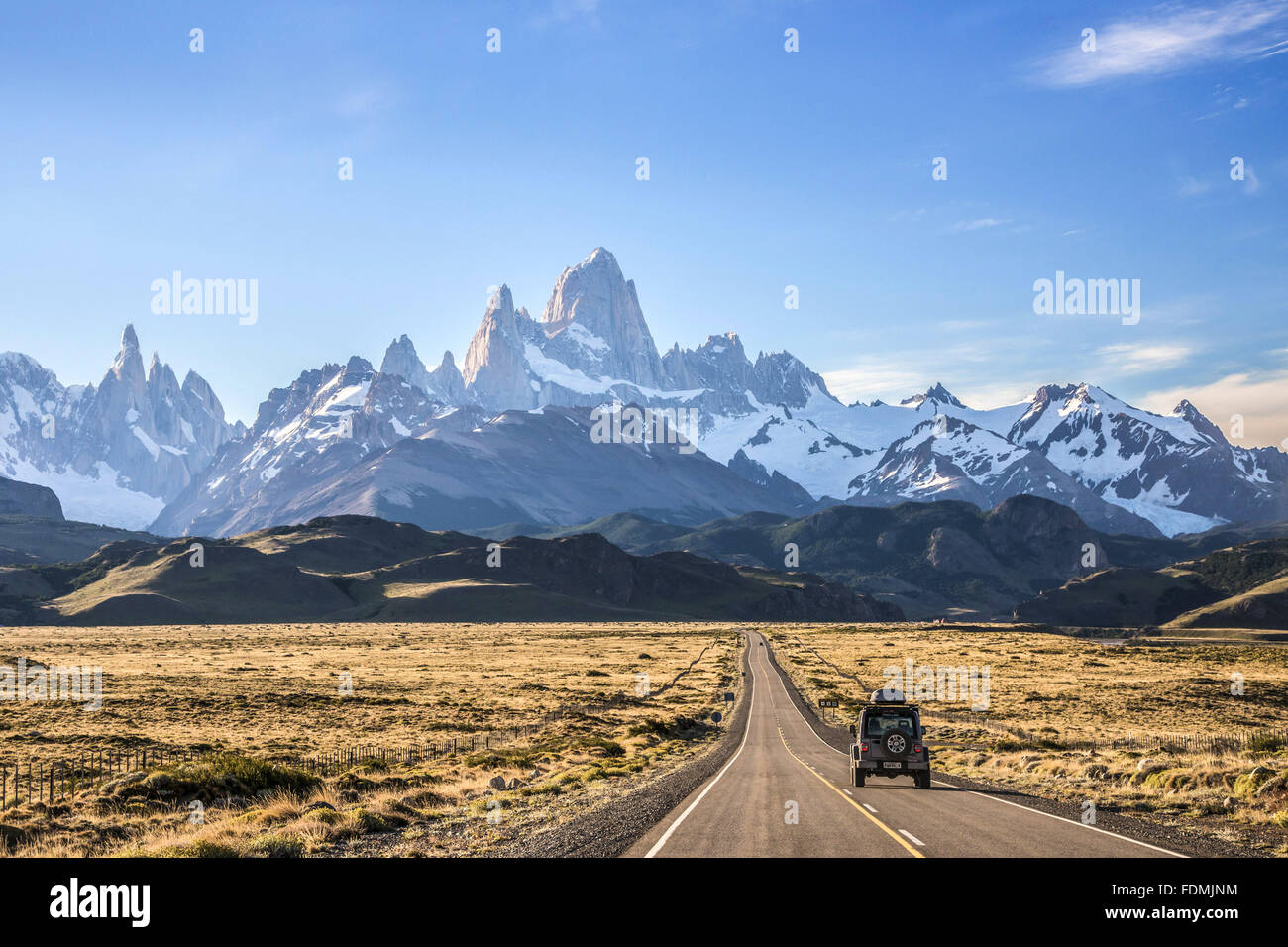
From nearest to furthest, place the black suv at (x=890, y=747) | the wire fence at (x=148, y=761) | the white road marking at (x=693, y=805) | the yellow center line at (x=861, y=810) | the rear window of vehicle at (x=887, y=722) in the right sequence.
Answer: the yellow center line at (x=861, y=810), the white road marking at (x=693, y=805), the wire fence at (x=148, y=761), the black suv at (x=890, y=747), the rear window of vehicle at (x=887, y=722)

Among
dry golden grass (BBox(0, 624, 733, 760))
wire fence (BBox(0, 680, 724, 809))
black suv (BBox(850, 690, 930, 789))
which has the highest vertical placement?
black suv (BBox(850, 690, 930, 789))

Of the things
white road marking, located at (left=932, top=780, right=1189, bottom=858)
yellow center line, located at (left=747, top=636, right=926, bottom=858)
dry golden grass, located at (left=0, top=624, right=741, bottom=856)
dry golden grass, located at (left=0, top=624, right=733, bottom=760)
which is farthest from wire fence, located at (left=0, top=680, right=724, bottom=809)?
white road marking, located at (left=932, top=780, right=1189, bottom=858)

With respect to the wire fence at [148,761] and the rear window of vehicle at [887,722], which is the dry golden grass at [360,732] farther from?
the rear window of vehicle at [887,722]

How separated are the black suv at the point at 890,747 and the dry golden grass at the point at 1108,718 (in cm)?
351

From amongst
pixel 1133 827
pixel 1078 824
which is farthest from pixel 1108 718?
pixel 1078 824

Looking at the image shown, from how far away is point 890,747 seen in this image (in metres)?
31.0

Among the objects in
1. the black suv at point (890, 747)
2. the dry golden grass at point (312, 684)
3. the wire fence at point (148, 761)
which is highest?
the black suv at point (890, 747)

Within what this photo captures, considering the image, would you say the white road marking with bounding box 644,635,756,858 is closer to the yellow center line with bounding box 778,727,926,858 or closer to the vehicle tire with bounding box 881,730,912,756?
the yellow center line with bounding box 778,727,926,858

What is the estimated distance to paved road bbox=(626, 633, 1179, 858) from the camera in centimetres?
1756

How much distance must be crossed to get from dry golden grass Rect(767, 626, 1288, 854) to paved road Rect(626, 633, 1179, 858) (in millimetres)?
3655

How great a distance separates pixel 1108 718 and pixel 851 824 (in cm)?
4776

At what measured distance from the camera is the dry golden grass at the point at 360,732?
2230 centimetres

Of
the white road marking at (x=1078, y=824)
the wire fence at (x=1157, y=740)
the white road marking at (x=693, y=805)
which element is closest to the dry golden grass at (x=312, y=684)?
the white road marking at (x=693, y=805)
